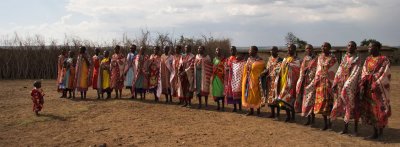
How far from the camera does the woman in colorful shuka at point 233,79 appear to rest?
9.64m

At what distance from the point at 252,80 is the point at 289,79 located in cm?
104

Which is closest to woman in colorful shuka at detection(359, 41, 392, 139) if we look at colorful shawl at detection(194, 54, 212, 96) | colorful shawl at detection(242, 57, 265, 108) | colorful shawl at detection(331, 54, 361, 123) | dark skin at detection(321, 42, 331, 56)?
colorful shawl at detection(331, 54, 361, 123)

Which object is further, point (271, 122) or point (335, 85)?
point (271, 122)

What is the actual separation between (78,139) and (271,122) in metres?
4.11

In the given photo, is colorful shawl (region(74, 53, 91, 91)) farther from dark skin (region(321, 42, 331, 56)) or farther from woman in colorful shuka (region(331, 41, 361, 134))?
woman in colorful shuka (region(331, 41, 361, 134))

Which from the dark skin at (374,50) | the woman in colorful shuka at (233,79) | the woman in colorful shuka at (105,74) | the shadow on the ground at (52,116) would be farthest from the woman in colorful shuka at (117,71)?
the dark skin at (374,50)

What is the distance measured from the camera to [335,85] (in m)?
7.42

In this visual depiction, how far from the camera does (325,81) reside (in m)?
7.64

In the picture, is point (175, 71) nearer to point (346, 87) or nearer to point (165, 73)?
point (165, 73)

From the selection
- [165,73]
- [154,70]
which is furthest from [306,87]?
[154,70]

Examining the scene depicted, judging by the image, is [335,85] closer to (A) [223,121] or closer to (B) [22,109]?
(A) [223,121]

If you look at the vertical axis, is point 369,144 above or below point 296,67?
below

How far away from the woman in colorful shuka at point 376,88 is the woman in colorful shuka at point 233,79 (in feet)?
10.4

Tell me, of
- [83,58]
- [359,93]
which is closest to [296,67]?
[359,93]
